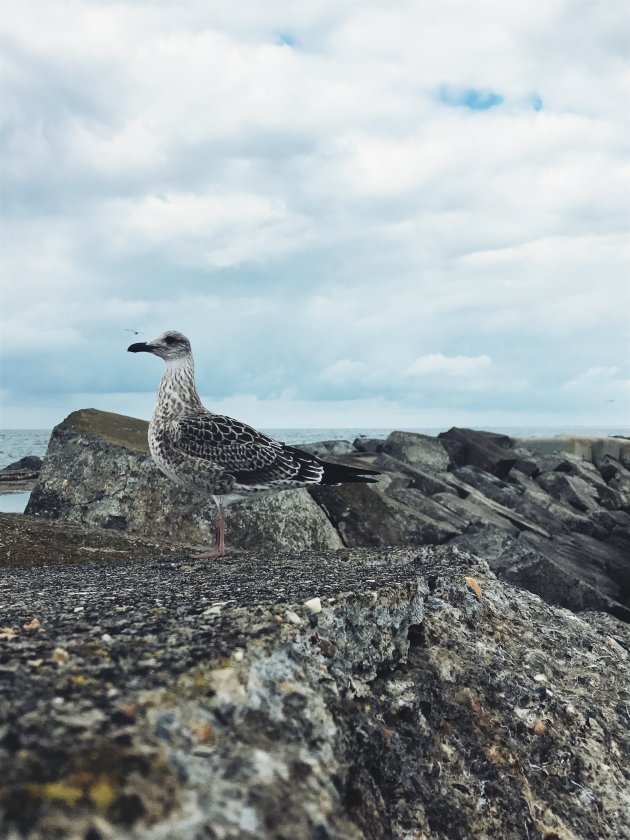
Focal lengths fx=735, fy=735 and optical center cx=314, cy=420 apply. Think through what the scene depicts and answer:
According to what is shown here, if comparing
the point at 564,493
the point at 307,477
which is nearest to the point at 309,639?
the point at 307,477

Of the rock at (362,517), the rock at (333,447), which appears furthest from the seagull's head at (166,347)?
the rock at (333,447)

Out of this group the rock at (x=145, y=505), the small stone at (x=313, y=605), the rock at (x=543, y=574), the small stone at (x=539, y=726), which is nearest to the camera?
the small stone at (x=313, y=605)

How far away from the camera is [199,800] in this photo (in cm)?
176

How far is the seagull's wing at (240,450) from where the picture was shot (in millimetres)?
6703

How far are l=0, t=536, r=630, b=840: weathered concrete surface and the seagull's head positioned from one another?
117 inches

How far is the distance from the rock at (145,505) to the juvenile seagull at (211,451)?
1.64m

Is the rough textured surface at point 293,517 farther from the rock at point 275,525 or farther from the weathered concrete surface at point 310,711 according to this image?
the weathered concrete surface at point 310,711

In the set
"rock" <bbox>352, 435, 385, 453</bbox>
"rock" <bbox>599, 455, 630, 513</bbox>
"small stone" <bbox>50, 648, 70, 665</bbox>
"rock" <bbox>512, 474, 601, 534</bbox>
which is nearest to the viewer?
"small stone" <bbox>50, 648, 70, 665</bbox>

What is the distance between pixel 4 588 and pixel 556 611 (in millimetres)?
3705

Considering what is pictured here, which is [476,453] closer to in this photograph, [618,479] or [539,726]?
[618,479]

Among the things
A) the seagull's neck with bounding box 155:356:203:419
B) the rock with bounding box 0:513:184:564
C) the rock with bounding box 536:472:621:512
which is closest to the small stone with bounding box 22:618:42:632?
the rock with bounding box 0:513:184:564

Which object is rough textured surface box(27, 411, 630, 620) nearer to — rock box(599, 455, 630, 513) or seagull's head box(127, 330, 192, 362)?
seagull's head box(127, 330, 192, 362)

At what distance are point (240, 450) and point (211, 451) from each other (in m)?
0.28

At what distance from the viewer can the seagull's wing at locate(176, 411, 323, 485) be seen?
264 inches
